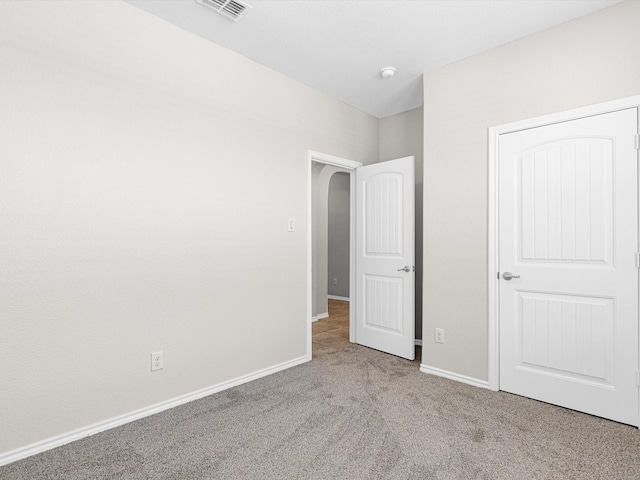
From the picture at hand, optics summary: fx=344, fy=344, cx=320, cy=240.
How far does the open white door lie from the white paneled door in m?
0.89

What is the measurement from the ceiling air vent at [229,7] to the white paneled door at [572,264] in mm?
2095

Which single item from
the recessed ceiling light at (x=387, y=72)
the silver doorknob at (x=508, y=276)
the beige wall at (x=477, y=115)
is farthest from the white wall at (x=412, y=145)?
the silver doorknob at (x=508, y=276)

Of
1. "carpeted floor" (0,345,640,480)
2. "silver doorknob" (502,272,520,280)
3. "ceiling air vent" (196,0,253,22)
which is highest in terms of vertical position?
"ceiling air vent" (196,0,253,22)

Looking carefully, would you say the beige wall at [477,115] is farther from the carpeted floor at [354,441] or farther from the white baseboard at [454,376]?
the carpeted floor at [354,441]

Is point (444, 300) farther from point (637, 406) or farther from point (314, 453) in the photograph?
point (314, 453)

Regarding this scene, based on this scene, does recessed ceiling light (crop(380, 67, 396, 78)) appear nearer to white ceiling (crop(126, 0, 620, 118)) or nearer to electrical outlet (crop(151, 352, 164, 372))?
white ceiling (crop(126, 0, 620, 118))

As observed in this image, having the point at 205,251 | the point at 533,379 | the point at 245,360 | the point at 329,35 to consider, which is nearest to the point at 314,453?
the point at 245,360

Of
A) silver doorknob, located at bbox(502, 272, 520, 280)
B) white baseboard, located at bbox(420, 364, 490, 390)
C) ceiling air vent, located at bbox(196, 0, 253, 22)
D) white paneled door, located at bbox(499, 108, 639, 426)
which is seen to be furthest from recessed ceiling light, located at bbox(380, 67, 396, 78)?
white baseboard, located at bbox(420, 364, 490, 390)

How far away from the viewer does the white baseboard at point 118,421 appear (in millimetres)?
1838

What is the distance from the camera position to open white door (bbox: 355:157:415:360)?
11.1 ft

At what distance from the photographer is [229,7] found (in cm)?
224

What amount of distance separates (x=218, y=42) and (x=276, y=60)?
48 cm

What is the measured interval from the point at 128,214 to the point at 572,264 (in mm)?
2990

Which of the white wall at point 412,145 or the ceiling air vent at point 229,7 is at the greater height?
the ceiling air vent at point 229,7
